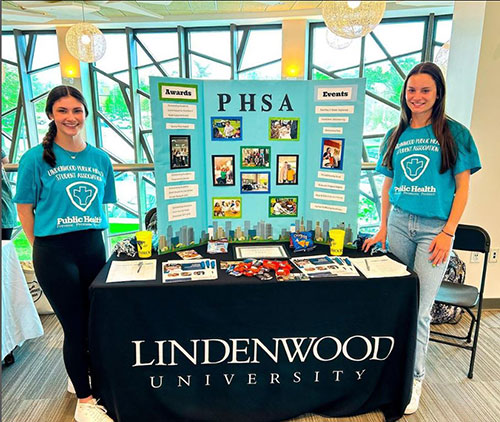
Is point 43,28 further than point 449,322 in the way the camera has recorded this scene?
Yes

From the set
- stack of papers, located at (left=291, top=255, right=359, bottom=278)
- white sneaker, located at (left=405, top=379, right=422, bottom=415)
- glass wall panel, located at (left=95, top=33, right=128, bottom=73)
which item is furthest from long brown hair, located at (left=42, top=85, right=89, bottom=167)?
glass wall panel, located at (left=95, top=33, right=128, bottom=73)

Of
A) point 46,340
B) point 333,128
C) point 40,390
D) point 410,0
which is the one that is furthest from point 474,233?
point 410,0

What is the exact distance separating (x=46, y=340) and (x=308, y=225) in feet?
6.15

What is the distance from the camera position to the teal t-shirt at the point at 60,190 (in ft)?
4.73

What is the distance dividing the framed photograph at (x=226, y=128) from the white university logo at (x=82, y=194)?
61cm

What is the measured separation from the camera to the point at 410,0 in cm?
493

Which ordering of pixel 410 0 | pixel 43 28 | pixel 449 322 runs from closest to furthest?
pixel 449 322 → pixel 410 0 → pixel 43 28

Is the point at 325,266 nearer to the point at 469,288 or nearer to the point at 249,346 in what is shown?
the point at 249,346

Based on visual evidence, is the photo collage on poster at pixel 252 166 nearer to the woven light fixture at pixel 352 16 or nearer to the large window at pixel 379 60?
the woven light fixture at pixel 352 16

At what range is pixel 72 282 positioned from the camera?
1473 mm

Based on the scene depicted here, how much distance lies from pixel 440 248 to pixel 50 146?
5.67 feet

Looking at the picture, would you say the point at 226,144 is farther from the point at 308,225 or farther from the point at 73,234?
the point at 73,234

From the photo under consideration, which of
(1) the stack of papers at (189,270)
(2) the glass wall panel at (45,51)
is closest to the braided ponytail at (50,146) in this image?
(1) the stack of papers at (189,270)

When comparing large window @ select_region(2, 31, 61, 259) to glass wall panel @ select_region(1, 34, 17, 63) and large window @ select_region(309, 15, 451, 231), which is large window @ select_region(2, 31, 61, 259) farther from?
large window @ select_region(309, 15, 451, 231)
